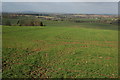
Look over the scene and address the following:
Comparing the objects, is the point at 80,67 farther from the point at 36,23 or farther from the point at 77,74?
the point at 36,23

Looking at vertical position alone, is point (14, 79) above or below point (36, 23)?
below

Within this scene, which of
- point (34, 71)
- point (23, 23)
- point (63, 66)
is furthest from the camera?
point (23, 23)

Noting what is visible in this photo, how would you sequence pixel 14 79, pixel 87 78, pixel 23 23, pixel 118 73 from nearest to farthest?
pixel 14 79 < pixel 87 78 < pixel 118 73 < pixel 23 23

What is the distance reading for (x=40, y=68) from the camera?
980 cm

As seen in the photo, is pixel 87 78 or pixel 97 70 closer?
pixel 87 78

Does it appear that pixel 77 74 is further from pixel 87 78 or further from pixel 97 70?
pixel 97 70

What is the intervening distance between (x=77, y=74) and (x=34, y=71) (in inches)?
131

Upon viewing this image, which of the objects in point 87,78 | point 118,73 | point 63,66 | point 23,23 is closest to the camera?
point 87,78

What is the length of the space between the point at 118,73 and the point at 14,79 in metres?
8.08

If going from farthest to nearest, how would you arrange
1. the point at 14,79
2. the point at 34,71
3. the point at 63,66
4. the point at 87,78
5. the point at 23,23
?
the point at 23,23 < the point at 63,66 < the point at 34,71 < the point at 87,78 < the point at 14,79

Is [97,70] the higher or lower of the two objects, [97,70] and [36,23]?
the lower

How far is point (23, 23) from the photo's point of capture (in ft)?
203

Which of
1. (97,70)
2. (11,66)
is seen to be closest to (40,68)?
(11,66)

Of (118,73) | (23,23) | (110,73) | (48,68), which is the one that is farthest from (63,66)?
(23,23)
